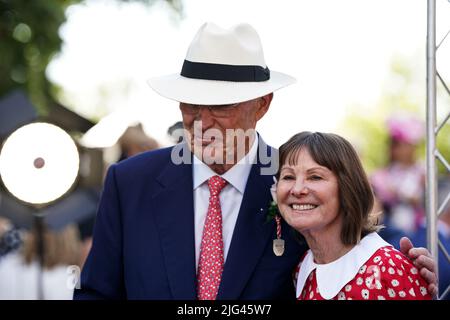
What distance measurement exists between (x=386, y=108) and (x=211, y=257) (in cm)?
2677

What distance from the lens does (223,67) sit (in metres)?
3.39

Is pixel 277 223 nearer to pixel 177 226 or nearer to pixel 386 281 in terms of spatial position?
pixel 177 226

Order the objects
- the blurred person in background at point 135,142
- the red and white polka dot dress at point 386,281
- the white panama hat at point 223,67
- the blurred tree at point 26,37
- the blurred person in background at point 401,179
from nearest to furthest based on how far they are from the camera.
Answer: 1. the red and white polka dot dress at point 386,281
2. the white panama hat at point 223,67
3. the blurred person in background at point 135,142
4. the blurred person in background at point 401,179
5. the blurred tree at point 26,37

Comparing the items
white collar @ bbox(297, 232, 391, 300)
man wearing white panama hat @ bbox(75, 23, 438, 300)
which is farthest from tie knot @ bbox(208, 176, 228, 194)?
white collar @ bbox(297, 232, 391, 300)

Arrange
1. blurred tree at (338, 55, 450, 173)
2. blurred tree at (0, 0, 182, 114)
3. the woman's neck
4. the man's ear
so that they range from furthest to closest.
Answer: blurred tree at (338, 55, 450, 173)
blurred tree at (0, 0, 182, 114)
the man's ear
the woman's neck

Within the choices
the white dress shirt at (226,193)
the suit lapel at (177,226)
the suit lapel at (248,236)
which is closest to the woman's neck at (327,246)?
the suit lapel at (248,236)

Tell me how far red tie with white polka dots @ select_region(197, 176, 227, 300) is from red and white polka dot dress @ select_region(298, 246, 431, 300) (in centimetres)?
44

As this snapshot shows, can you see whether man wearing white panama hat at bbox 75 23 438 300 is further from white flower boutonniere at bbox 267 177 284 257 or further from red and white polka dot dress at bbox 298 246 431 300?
red and white polka dot dress at bbox 298 246 431 300

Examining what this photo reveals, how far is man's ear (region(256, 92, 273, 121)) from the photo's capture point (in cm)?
350

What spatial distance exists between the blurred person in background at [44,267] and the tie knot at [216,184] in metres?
2.87

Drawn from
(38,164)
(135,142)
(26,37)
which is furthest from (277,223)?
(26,37)

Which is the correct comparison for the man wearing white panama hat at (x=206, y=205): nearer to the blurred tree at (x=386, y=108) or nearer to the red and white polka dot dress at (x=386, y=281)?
the red and white polka dot dress at (x=386, y=281)

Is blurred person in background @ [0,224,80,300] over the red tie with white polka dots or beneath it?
beneath

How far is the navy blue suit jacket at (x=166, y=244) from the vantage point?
126 inches
